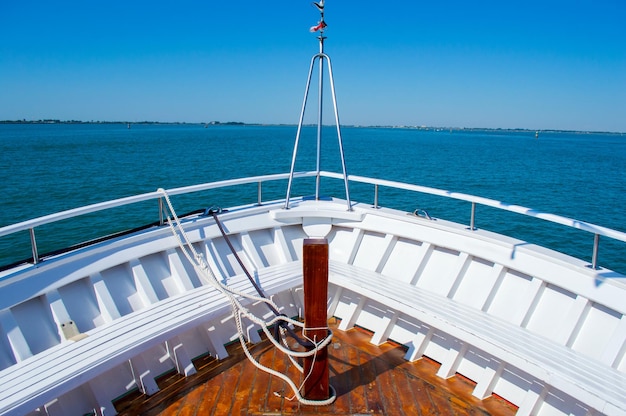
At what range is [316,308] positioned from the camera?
3311 millimetres

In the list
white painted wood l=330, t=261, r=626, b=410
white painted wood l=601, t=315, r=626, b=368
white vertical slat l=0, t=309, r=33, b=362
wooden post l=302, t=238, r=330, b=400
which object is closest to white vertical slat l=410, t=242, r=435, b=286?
white painted wood l=330, t=261, r=626, b=410

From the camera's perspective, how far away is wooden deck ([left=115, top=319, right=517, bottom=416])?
11.5ft

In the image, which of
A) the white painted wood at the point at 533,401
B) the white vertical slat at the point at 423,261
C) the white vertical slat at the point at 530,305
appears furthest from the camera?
the white vertical slat at the point at 423,261

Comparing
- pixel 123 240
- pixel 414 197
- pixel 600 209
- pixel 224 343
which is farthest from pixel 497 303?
pixel 600 209

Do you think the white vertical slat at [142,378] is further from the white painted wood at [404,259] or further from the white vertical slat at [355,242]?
the white painted wood at [404,259]

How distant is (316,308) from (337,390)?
1023mm

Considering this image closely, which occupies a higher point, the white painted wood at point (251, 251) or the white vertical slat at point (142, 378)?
the white painted wood at point (251, 251)

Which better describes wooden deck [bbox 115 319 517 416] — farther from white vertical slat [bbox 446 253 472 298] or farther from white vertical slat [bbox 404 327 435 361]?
white vertical slat [bbox 446 253 472 298]

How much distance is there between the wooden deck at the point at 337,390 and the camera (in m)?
3.51

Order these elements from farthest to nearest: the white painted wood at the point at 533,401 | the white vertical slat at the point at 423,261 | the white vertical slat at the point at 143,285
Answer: the white vertical slat at the point at 423,261
the white vertical slat at the point at 143,285
the white painted wood at the point at 533,401

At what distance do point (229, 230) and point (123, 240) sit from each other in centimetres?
133

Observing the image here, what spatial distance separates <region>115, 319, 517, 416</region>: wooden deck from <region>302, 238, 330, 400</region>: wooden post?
0.20 m

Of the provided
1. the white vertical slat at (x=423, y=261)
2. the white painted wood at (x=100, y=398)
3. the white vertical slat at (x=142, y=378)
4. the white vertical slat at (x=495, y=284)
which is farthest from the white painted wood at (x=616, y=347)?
the white painted wood at (x=100, y=398)

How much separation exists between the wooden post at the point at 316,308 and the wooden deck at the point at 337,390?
0.20 meters
